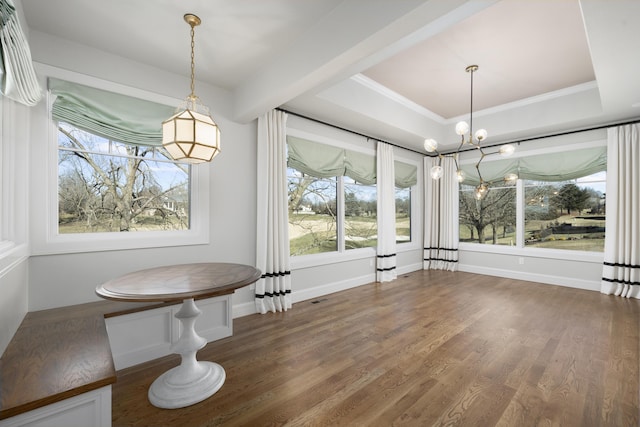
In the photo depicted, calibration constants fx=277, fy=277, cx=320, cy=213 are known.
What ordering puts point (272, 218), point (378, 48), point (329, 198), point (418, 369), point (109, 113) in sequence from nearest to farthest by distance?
point (378, 48), point (418, 369), point (109, 113), point (272, 218), point (329, 198)

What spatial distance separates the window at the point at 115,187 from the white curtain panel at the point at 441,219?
4.95m

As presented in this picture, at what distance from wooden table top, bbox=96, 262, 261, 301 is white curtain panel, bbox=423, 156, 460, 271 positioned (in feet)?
16.0

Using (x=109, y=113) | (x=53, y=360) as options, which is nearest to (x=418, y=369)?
(x=53, y=360)

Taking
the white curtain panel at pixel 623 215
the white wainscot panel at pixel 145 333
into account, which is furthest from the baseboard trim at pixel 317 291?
the white curtain panel at pixel 623 215

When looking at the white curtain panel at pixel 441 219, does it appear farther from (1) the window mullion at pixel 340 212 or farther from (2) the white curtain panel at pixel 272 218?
(2) the white curtain panel at pixel 272 218

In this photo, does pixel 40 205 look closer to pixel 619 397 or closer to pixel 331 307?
pixel 331 307

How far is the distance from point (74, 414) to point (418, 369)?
2.16 metres

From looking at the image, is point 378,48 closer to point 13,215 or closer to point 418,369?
point 418,369

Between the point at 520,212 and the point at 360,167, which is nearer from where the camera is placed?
the point at 360,167

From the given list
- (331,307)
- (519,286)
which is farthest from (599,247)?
(331,307)

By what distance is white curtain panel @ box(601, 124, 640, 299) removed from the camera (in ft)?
13.1

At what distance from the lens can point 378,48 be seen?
200 cm

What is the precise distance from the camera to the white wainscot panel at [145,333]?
7.23 ft

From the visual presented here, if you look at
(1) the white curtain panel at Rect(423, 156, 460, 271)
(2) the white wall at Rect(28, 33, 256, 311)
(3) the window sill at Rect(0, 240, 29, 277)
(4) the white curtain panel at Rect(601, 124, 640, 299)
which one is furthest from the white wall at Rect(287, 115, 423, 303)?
(4) the white curtain panel at Rect(601, 124, 640, 299)
